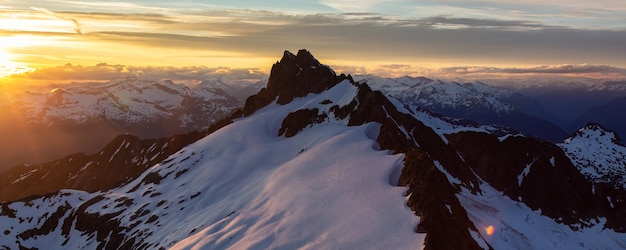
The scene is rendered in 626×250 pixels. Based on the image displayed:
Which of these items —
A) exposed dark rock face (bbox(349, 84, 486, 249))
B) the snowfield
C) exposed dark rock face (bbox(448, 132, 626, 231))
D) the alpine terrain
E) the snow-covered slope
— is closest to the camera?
exposed dark rock face (bbox(349, 84, 486, 249))

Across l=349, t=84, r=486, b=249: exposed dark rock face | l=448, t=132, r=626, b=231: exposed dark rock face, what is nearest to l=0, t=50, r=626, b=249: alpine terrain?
l=349, t=84, r=486, b=249: exposed dark rock face

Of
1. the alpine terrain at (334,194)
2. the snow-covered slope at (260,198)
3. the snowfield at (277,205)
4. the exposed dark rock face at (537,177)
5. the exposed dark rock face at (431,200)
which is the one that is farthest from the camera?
the exposed dark rock face at (537,177)

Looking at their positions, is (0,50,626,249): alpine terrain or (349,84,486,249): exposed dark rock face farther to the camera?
(0,50,626,249): alpine terrain

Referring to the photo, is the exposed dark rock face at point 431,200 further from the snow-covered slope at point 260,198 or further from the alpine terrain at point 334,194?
the snow-covered slope at point 260,198

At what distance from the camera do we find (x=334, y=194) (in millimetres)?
75562

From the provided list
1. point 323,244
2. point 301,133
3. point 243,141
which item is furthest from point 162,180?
point 323,244

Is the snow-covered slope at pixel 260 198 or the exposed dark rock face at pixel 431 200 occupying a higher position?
the exposed dark rock face at pixel 431 200

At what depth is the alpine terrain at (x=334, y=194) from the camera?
2468 inches

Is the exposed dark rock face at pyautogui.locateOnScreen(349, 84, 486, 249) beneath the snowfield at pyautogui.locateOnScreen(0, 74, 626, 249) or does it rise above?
above

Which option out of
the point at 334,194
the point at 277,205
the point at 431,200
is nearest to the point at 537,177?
the point at 334,194

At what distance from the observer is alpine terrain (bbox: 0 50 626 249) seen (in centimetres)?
6269

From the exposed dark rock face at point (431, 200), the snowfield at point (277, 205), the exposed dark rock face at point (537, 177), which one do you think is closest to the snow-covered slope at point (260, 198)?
the snowfield at point (277, 205)

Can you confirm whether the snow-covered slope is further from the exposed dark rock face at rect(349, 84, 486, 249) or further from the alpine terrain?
the exposed dark rock face at rect(349, 84, 486, 249)

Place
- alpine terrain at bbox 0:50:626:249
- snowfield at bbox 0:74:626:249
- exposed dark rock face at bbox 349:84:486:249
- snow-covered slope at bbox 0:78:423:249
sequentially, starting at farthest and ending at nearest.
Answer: snowfield at bbox 0:74:626:249, snow-covered slope at bbox 0:78:423:249, alpine terrain at bbox 0:50:626:249, exposed dark rock face at bbox 349:84:486:249
